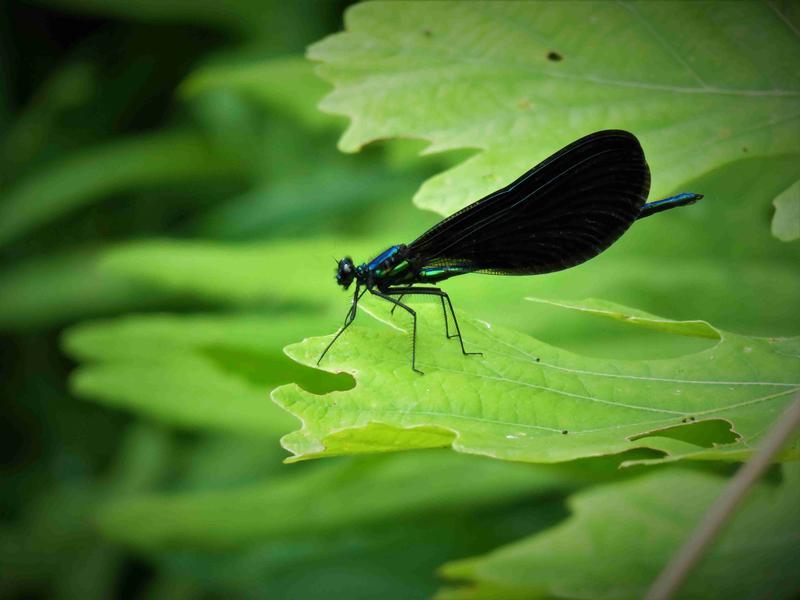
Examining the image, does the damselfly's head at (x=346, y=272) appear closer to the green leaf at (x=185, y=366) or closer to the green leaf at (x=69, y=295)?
the green leaf at (x=185, y=366)

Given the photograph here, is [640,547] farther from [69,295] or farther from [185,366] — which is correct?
[69,295]

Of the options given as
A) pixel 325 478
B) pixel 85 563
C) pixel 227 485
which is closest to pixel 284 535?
pixel 325 478

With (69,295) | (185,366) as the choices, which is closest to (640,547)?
(185,366)

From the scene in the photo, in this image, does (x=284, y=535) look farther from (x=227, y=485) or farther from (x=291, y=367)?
(x=291, y=367)

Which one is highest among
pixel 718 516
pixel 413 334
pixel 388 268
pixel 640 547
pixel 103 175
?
pixel 103 175

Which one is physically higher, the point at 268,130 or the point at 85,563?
the point at 268,130

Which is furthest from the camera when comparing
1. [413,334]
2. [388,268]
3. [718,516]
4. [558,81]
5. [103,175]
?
[103,175]

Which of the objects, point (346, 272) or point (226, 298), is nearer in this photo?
point (346, 272)
